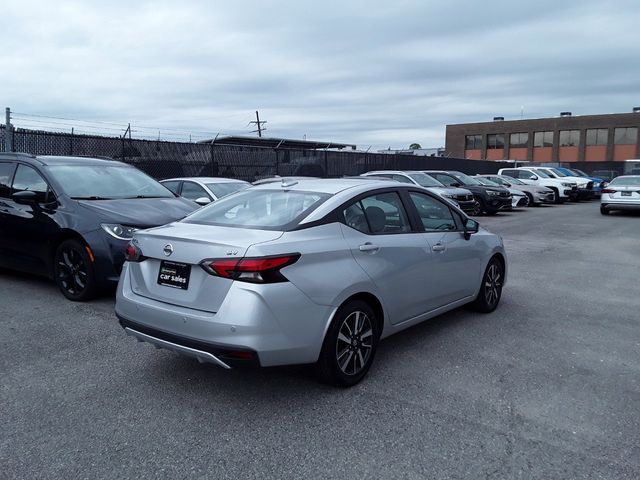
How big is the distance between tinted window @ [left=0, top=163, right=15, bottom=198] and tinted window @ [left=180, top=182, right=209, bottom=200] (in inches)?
142

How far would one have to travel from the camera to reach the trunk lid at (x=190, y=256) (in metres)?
3.59

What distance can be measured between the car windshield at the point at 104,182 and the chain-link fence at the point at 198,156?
212 inches

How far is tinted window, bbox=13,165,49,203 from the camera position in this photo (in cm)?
685

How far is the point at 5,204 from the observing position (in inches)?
286

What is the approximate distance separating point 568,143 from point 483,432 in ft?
225

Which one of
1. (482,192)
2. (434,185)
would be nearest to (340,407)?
(434,185)

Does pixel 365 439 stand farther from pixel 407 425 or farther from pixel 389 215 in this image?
pixel 389 215

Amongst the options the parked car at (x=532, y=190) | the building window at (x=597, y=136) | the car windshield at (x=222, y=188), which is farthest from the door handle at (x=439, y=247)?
the building window at (x=597, y=136)

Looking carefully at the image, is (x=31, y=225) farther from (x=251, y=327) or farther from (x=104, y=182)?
(x=251, y=327)

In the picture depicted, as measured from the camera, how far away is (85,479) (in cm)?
A: 291

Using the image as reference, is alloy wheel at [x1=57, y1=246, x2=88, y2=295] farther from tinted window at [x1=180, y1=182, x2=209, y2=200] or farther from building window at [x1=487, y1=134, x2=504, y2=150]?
building window at [x1=487, y1=134, x2=504, y2=150]

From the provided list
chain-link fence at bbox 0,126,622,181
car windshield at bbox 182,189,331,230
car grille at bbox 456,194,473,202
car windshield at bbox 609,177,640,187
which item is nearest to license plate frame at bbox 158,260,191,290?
car windshield at bbox 182,189,331,230

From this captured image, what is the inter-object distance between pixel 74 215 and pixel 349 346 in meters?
4.01

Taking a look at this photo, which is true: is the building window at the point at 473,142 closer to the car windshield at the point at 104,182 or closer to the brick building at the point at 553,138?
the brick building at the point at 553,138
